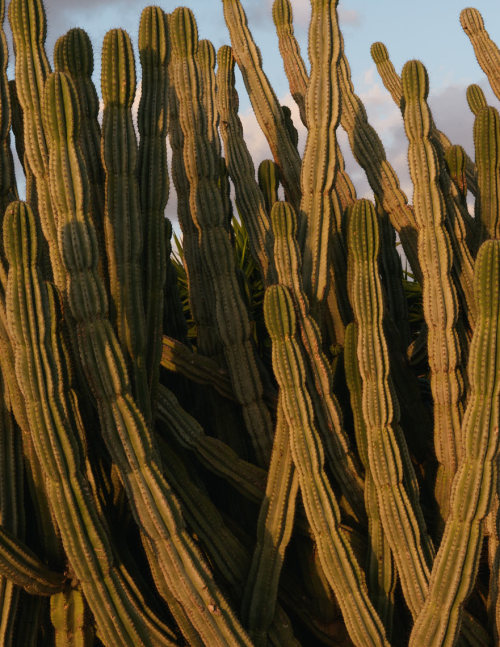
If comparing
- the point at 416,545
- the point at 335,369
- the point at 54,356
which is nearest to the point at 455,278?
the point at 335,369

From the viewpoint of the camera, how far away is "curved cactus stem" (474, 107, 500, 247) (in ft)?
14.8

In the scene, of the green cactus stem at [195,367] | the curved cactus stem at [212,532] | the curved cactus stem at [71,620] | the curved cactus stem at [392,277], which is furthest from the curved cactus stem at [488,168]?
the curved cactus stem at [71,620]

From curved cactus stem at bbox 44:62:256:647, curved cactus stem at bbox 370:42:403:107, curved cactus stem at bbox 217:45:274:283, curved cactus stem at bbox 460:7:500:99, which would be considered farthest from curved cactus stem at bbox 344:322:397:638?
curved cactus stem at bbox 460:7:500:99

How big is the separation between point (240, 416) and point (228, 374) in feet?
0.86

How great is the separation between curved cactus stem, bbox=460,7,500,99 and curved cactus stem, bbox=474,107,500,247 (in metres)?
1.56

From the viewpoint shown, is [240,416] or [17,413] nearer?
[17,413]

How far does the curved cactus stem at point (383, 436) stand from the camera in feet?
12.1

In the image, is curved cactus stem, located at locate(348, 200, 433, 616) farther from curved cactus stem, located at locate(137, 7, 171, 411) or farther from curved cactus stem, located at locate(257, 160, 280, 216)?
curved cactus stem, located at locate(257, 160, 280, 216)

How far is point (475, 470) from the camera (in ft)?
11.0

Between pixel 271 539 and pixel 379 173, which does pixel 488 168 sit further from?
pixel 271 539

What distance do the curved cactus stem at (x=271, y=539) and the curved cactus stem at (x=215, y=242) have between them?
0.41 m

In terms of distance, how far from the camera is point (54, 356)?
333cm

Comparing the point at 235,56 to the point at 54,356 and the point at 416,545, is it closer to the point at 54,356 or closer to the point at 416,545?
Result: the point at 54,356

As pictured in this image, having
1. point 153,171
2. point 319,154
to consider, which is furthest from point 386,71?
point 153,171
